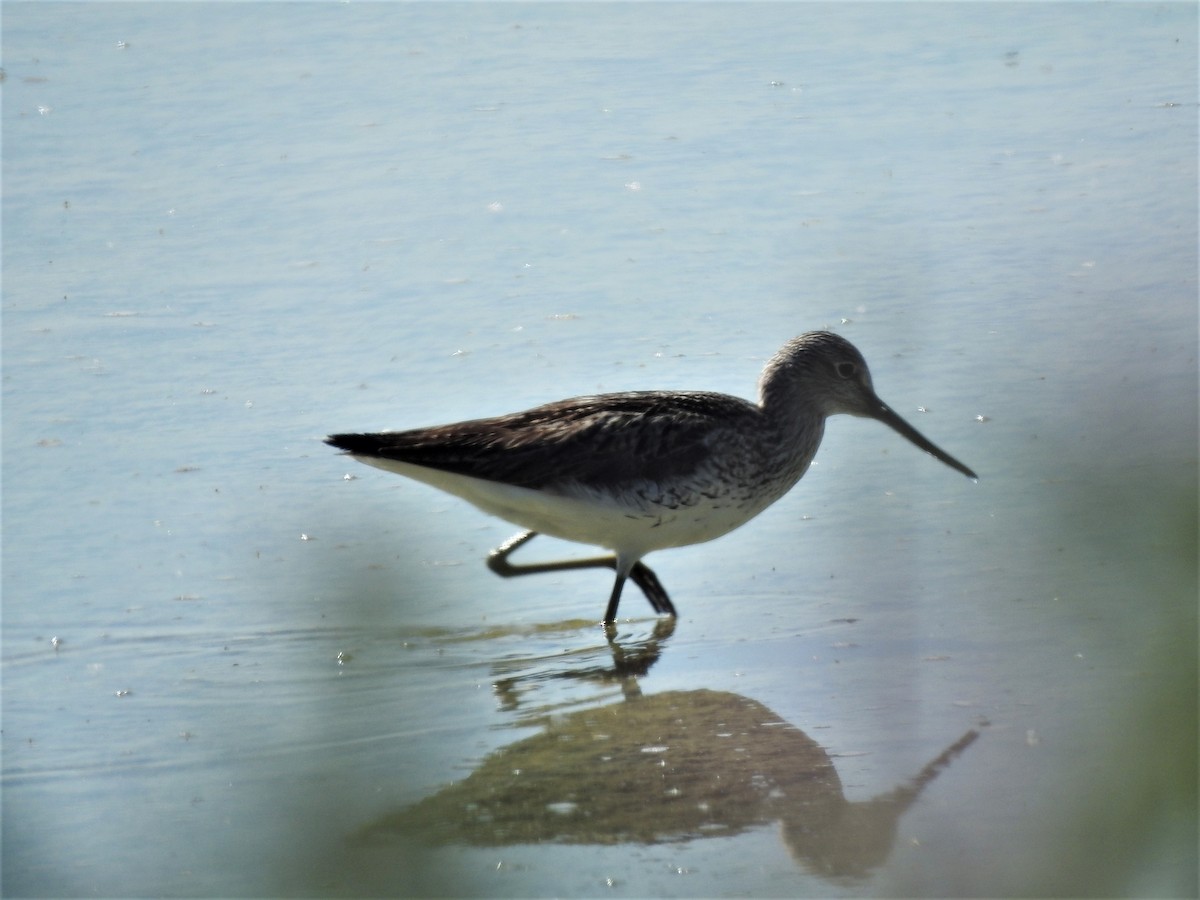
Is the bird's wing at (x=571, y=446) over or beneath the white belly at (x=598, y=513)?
over

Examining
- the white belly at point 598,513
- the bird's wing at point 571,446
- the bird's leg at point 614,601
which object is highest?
the bird's wing at point 571,446

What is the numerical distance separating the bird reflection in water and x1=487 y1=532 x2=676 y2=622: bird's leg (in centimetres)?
89

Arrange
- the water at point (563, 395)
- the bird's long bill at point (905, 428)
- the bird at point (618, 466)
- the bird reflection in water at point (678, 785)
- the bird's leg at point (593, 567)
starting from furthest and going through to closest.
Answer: the bird's long bill at point (905, 428), the bird's leg at point (593, 567), the bird at point (618, 466), the bird reflection in water at point (678, 785), the water at point (563, 395)

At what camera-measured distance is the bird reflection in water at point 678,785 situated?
4.28m

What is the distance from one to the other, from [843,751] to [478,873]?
2.72m

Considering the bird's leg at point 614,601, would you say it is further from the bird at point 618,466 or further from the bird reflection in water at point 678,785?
the bird reflection in water at point 678,785

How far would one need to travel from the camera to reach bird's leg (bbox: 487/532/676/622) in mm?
6449

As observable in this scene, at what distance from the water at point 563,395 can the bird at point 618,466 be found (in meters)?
0.29

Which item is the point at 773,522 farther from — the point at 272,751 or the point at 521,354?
the point at 272,751

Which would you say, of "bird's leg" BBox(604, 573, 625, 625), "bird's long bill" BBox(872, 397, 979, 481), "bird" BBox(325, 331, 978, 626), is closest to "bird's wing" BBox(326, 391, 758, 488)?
"bird" BBox(325, 331, 978, 626)

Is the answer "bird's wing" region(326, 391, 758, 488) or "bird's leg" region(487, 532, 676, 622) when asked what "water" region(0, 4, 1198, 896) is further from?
"bird's wing" region(326, 391, 758, 488)

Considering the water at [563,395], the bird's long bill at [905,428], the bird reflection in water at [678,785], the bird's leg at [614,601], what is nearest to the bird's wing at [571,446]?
the bird's leg at [614,601]

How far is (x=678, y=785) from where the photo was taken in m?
4.68

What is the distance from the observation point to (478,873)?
2.27 meters
